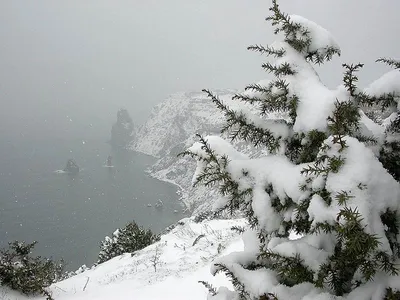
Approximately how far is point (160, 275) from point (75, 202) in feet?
322

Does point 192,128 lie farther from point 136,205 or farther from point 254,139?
point 254,139

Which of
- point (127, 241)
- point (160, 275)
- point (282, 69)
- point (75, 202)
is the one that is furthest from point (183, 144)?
point (282, 69)

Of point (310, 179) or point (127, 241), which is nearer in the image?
point (310, 179)

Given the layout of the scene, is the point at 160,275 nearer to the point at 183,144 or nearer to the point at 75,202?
the point at 75,202

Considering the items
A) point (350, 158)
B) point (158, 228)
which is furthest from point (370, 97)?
point (158, 228)

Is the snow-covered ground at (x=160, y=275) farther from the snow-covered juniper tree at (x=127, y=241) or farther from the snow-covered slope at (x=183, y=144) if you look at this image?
the snow-covered slope at (x=183, y=144)

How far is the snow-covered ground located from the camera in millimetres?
10023

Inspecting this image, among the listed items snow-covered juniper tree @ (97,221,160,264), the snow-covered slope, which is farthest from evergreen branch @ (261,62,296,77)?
the snow-covered slope

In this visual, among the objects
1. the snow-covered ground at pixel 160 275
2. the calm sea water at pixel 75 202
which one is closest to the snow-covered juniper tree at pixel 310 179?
the snow-covered ground at pixel 160 275

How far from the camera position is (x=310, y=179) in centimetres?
249

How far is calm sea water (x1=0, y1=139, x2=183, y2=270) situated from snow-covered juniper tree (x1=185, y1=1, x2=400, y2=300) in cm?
6485

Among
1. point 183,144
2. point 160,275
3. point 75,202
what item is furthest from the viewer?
point 183,144

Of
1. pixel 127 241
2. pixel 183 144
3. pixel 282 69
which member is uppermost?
pixel 183 144

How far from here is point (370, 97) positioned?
2.64 metres
